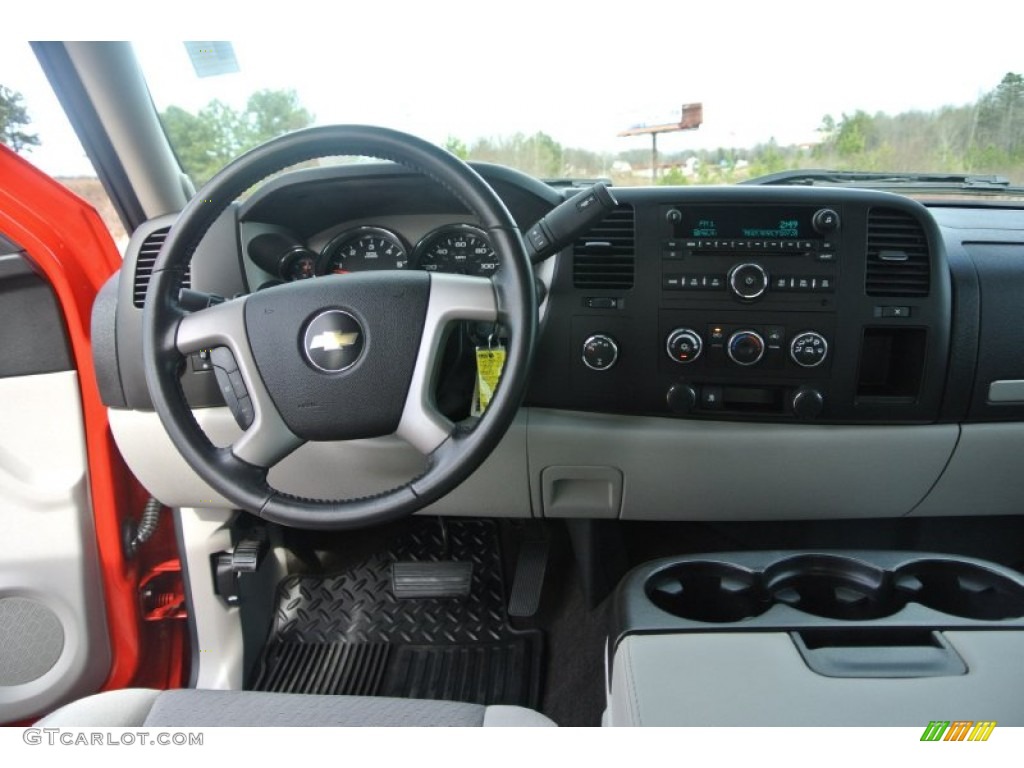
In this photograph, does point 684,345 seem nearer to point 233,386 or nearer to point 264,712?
point 233,386

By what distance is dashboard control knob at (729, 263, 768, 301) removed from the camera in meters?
1.57

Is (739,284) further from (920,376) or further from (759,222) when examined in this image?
(920,376)

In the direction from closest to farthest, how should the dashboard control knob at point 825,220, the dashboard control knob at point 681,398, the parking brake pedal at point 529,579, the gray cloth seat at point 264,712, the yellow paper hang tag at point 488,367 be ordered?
the gray cloth seat at point 264,712
the yellow paper hang tag at point 488,367
the dashboard control knob at point 825,220
the dashboard control knob at point 681,398
the parking brake pedal at point 529,579

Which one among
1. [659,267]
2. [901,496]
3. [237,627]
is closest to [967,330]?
[901,496]

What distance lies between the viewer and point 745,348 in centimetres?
160


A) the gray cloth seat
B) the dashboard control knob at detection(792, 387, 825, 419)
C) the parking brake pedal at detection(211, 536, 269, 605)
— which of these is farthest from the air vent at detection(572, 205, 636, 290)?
the parking brake pedal at detection(211, 536, 269, 605)

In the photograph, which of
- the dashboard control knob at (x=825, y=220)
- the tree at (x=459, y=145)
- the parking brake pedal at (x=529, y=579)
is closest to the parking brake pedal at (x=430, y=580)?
the parking brake pedal at (x=529, y=579)

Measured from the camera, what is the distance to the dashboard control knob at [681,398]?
5.40 ft

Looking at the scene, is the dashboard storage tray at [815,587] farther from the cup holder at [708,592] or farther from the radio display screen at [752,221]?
the radio display screen at [752,221]

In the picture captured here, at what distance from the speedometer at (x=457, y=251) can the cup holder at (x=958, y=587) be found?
1047 mm

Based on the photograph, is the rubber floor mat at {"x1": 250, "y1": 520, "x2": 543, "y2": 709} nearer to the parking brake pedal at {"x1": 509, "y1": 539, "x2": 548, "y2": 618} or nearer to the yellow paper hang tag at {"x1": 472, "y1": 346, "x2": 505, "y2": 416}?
the parking brake pedal at {"x1": 509, "y1": 539, "x2": 548, "y2": 618}

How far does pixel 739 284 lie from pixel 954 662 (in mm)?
832

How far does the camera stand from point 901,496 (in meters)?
1.74
